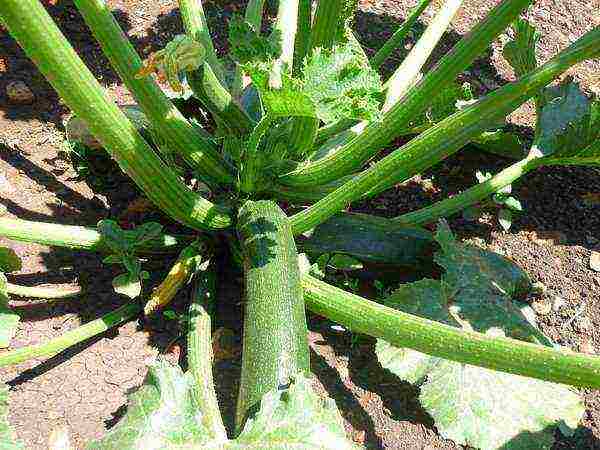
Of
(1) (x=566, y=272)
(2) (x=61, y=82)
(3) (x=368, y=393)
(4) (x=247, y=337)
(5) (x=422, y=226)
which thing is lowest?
(1) (x=566, y=272)

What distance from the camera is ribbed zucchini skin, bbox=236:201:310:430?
1.85 m

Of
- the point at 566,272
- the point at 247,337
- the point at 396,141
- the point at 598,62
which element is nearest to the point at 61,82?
the point at 247,337

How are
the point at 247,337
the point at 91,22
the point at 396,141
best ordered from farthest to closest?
the point at 396,141 < the point at 247,337 < the point at 91,22

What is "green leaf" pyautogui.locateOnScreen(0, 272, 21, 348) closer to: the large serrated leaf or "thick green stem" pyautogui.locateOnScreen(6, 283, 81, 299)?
"thick green stem" pyautogui.locateOnScreen(6, 283, 81, 299)

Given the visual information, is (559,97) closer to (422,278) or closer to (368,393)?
(422,278)

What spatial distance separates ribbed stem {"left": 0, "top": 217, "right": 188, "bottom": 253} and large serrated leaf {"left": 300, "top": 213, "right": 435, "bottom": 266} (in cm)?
53

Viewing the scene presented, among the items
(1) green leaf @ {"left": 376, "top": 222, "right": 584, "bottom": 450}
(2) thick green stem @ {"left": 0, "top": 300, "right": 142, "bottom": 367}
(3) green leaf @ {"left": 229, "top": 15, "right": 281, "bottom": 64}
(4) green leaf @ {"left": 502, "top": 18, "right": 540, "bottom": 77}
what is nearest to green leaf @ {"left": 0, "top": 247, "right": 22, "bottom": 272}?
(2) thick green stem @ {"left": 0, "top": 300, "right": 142, "bottom": 367}

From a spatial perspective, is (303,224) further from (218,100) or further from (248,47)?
(248,47)

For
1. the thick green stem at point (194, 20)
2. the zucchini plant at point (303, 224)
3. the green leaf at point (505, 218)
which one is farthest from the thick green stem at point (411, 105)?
the green leaf at point (505, 218)

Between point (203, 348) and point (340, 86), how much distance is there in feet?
2.89

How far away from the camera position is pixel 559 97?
286cm

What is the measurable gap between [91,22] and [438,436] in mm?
1540

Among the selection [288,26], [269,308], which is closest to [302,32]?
[288,26]

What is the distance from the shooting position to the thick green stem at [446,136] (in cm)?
171
